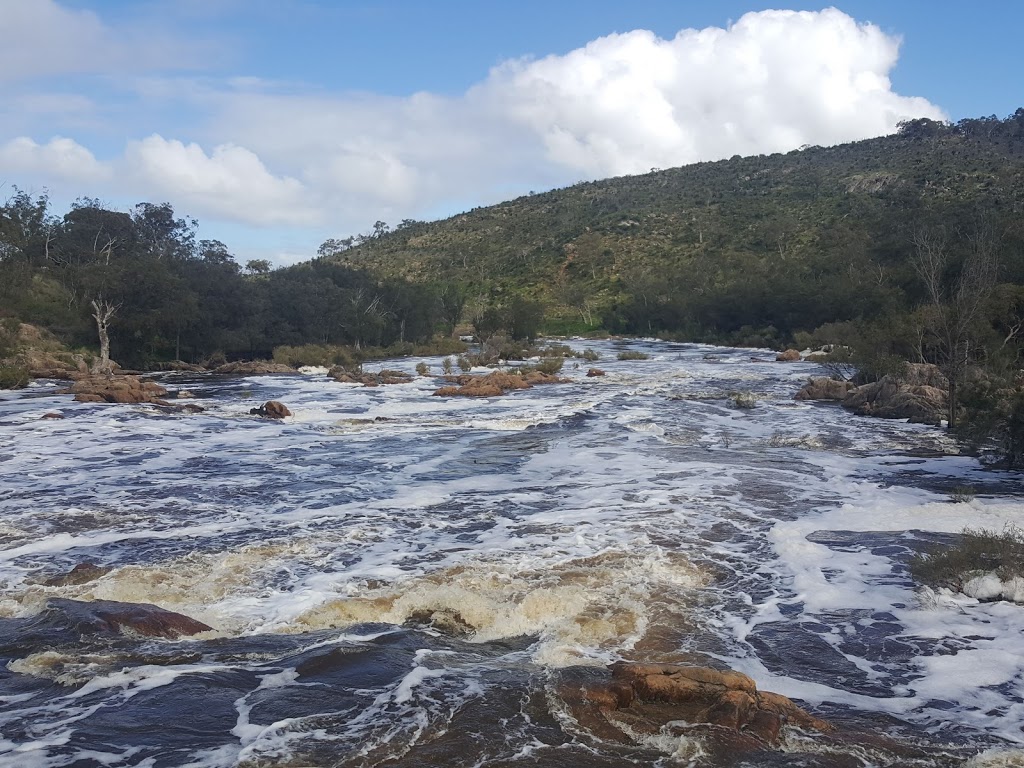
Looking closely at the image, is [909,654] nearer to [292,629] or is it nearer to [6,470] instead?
[292,629]

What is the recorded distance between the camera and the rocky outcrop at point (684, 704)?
5602 mm

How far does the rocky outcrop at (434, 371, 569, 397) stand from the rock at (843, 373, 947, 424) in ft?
39.4

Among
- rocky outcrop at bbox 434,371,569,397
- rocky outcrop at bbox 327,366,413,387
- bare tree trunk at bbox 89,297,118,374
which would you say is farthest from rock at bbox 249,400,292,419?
bare tree trunk at bbox 89,297,118,374

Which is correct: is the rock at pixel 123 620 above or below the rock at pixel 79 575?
above

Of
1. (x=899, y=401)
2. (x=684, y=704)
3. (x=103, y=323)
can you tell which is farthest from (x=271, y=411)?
(x=103, y=323)

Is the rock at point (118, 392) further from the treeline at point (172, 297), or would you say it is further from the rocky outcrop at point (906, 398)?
the rocky outcrop at point (906, 398)

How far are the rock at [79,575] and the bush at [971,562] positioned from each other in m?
9.30

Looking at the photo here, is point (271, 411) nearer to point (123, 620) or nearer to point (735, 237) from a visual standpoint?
point (123, 620)

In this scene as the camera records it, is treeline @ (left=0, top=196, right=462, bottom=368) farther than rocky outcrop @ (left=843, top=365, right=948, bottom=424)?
Yes

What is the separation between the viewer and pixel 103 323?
39.1 metres

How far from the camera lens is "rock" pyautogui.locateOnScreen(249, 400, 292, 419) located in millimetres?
23828

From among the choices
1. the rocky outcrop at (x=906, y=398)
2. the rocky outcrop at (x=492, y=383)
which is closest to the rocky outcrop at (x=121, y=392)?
the rocky outcrop at (x=492, y=383)

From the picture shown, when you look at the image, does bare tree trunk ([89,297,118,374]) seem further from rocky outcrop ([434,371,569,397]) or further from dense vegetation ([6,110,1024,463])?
rocky outcrop ([434,371,569,397])

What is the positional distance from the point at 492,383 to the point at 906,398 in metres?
14.5
